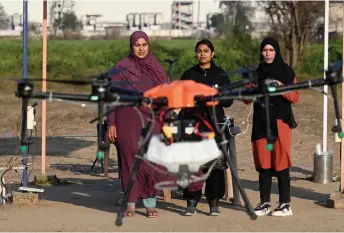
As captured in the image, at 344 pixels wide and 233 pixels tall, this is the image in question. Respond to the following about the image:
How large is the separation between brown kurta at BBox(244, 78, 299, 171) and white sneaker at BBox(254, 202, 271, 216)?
39 cm

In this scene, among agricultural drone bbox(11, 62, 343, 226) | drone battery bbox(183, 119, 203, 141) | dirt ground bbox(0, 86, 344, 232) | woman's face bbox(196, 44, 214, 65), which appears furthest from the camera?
woman's face bbox(196, 44, 214, 65)

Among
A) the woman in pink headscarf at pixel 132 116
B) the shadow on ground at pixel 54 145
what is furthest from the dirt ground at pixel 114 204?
the woman in pink headscarf at pixel 132 116

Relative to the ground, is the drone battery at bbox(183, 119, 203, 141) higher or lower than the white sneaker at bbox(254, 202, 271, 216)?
higher

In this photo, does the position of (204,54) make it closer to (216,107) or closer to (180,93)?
(216,107)

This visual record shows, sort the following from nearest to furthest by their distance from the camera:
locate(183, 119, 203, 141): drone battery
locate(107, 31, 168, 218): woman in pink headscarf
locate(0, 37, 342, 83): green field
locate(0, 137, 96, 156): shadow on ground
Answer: locate(183, 119, 203, 141): drone battery, locate(107, 31, 168, 218): woman in pink headscarf, locate(0, 137, 96, 156): shadow on ground, locate(0, 37, 342, 83): green field

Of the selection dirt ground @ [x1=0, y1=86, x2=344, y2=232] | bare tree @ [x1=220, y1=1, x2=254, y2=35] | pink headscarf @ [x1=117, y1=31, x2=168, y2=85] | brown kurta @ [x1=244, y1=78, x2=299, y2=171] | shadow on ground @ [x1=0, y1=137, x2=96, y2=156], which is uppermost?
bare tree @ [x1=220, y1=1, x2=254, y2=35]

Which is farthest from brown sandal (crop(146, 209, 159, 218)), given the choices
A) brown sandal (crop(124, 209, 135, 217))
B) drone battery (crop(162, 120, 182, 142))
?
drone battery (crop(162, 120, 182, 142))

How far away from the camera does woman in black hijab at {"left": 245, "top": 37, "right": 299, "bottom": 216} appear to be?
944cm

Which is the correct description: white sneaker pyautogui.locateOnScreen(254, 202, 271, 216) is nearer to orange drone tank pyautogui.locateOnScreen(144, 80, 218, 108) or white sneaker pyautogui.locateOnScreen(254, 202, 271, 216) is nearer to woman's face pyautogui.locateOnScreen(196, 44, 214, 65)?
woman's face pyautogui.locateOnScreen(196, 44, 214, 65)

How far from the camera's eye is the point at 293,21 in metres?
32.5

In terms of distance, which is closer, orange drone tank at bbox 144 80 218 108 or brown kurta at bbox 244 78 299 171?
orange drone tank at bbox 144 80 218 108

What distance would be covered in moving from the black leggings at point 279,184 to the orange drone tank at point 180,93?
3.85 m

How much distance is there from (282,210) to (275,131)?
A: 86 cm

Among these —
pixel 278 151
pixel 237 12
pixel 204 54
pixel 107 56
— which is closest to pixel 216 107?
pixel 204 54
